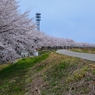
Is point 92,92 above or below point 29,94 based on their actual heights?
above

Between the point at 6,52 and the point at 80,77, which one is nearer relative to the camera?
the point at 80,77

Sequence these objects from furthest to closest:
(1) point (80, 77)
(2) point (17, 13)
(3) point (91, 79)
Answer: (2) point (17, 13) < (1) point (80, 77) < (3) point (91, 79)

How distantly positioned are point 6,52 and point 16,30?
4.90 feet

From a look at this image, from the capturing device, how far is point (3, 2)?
12.5m

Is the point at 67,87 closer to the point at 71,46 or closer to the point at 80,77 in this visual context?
the point at 80,77

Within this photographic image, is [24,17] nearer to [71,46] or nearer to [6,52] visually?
[6,52]

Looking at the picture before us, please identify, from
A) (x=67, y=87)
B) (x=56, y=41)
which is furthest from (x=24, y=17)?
(x=56, y=41)

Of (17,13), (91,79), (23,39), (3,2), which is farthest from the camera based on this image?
(23,39)

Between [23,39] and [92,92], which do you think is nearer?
[92,92]

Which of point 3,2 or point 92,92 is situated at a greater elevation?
point 3,2

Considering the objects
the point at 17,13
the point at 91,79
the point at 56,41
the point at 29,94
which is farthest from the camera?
the point at 56,41

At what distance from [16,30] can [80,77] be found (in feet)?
21.9

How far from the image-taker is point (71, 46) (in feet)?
398

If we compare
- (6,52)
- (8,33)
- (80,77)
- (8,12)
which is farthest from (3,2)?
(80,77)
